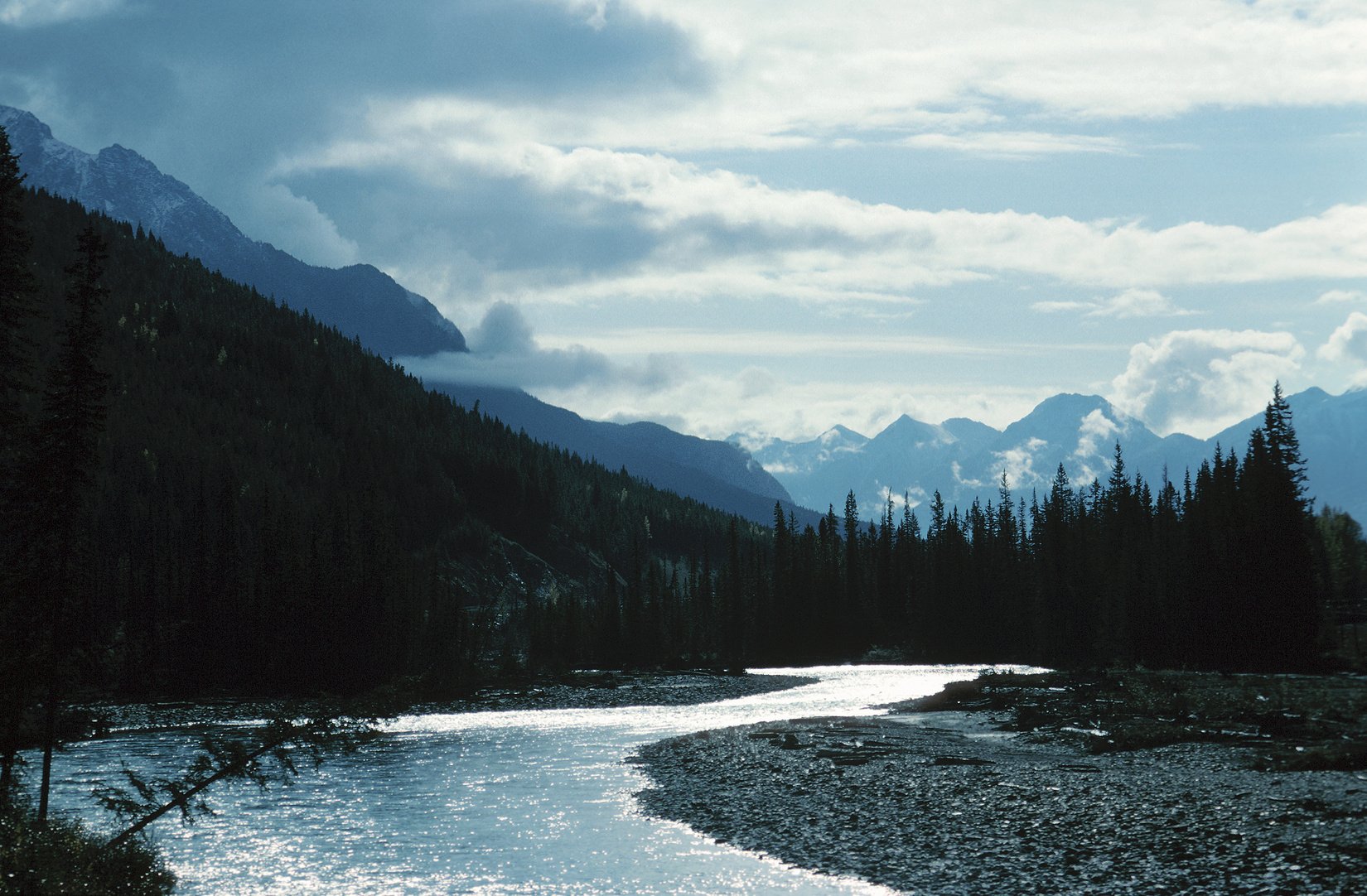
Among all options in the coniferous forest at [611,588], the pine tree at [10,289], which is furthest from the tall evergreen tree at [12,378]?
the coniferous forest at [611,588]

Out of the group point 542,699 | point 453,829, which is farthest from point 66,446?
point 542,699

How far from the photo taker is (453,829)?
3559 centimetres

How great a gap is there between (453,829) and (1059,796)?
19124 mm

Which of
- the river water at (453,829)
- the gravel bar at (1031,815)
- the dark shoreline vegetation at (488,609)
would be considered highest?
the dark shoreline vegetation at (488,609)

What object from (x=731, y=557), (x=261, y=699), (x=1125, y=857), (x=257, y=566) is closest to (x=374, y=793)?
(x=1125, y=857)

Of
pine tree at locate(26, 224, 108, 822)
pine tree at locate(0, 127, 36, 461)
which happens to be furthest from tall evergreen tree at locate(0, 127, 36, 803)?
pine tree at locate(26, 224, 108, 822)

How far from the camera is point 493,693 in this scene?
105062 millimetres

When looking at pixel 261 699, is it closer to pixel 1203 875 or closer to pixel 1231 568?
pixel 1231 568

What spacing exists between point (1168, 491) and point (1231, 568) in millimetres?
51425

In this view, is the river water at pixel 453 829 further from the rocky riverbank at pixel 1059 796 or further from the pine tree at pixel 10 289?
the pine tree at pixel 10 289

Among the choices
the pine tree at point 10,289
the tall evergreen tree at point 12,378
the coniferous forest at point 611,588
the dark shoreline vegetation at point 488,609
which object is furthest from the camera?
the coniferous forest at point 611,588

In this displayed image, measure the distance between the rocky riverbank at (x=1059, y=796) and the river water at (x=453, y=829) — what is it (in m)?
2.02

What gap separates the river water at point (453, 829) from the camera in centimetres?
2825

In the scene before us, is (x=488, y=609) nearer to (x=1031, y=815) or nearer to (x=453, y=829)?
(x=453, y=829)
